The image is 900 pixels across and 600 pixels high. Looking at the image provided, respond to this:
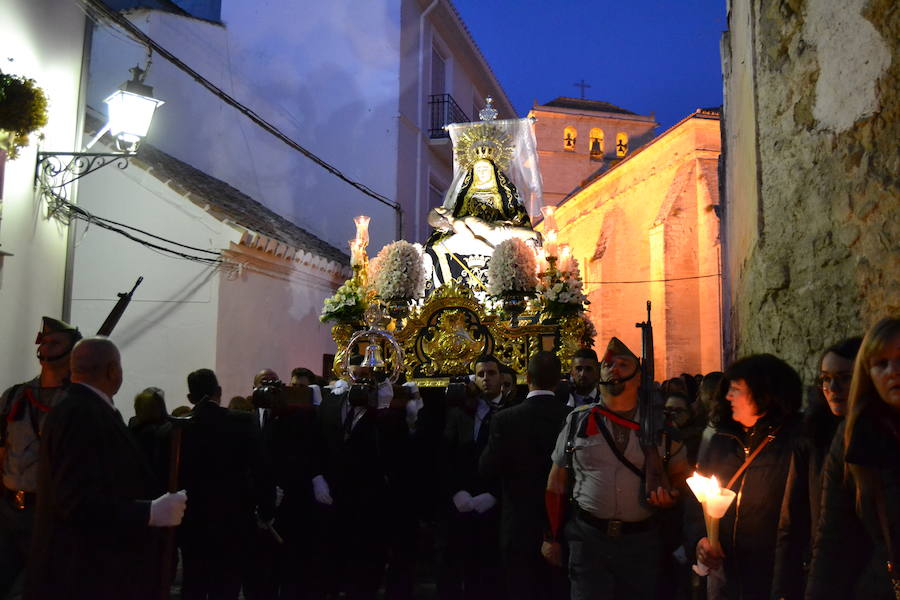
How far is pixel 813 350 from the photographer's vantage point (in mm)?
4324

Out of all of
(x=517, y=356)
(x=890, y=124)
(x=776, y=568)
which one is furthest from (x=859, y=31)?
(x=517, y=356)

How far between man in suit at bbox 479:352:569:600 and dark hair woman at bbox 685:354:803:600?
4.26 ft

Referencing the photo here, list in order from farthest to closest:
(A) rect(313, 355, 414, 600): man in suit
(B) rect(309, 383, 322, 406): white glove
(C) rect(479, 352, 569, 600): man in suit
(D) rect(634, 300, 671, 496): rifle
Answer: (B) rect(309, 383, 322, 406): white glove < (A) rect(313, 355, 414, 600): man in suit < (C) rect(479, 352, 569, 600): man in suit < (D) rect(634, 300, 671, 496): rifle

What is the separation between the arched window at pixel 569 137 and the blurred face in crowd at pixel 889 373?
116ft

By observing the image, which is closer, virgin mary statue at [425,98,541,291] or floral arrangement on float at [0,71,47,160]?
floral arrangement on float at [0,71,47,160]

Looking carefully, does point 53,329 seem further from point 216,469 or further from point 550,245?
point 550,245

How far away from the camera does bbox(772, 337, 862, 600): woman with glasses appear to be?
294 centimetres

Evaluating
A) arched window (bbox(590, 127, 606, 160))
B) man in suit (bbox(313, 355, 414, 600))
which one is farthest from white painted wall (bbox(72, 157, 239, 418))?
arched window (bbox(590, 127, 606, 160))

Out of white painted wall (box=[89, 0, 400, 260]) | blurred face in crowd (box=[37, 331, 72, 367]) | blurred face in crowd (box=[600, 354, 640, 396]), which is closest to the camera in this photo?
blurred face in crowd (box=[600, 354, 640, 396])

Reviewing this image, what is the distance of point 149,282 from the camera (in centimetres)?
1077

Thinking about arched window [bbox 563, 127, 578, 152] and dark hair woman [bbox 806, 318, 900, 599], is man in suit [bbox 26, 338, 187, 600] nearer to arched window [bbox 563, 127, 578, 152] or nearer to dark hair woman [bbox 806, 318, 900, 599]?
dark hair woman [bbox 806, 318, 900, 599]

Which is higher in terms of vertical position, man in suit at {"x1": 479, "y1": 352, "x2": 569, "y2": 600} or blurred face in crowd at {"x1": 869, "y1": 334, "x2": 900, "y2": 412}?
blurred face in crowd at {"x1": 869, "y1": 334, "x2": 900, "y2": 412}

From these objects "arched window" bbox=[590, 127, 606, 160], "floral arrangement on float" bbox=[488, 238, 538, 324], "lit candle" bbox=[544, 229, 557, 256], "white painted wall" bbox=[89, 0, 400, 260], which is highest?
"arched window" bbox=[590, 127, 606, 160]

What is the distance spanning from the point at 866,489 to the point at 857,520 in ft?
0.59
